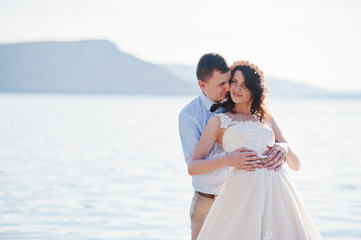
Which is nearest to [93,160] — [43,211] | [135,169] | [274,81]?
[135,169]

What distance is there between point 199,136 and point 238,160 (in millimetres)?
413

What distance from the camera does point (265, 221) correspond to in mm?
3229

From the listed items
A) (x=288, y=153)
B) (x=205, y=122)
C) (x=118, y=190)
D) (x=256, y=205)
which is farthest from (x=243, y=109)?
(x=118, y=190)

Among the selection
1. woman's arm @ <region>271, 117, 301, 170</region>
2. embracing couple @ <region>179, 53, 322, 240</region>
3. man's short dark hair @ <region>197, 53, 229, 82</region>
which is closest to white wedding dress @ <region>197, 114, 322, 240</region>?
embracing couple @ <region>179, 53, 322, 240</region>

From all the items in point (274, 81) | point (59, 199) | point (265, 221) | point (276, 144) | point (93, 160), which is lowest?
point (274, 81)

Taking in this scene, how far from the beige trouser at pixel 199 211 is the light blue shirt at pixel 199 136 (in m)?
0.06

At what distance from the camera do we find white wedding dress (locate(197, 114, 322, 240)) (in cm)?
321

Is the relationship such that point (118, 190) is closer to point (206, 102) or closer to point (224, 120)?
point (206, 102)

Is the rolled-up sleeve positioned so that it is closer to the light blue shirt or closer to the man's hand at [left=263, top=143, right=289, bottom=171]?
the light blue shirt

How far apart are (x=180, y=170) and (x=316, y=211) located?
4.92 m

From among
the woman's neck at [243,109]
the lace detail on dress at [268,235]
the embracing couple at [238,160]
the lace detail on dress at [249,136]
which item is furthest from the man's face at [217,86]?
the lace detail on dress at [268,235]

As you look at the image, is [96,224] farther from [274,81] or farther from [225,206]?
[274,81]

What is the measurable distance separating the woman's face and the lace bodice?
0.12 m

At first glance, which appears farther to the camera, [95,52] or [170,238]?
[95,52]
